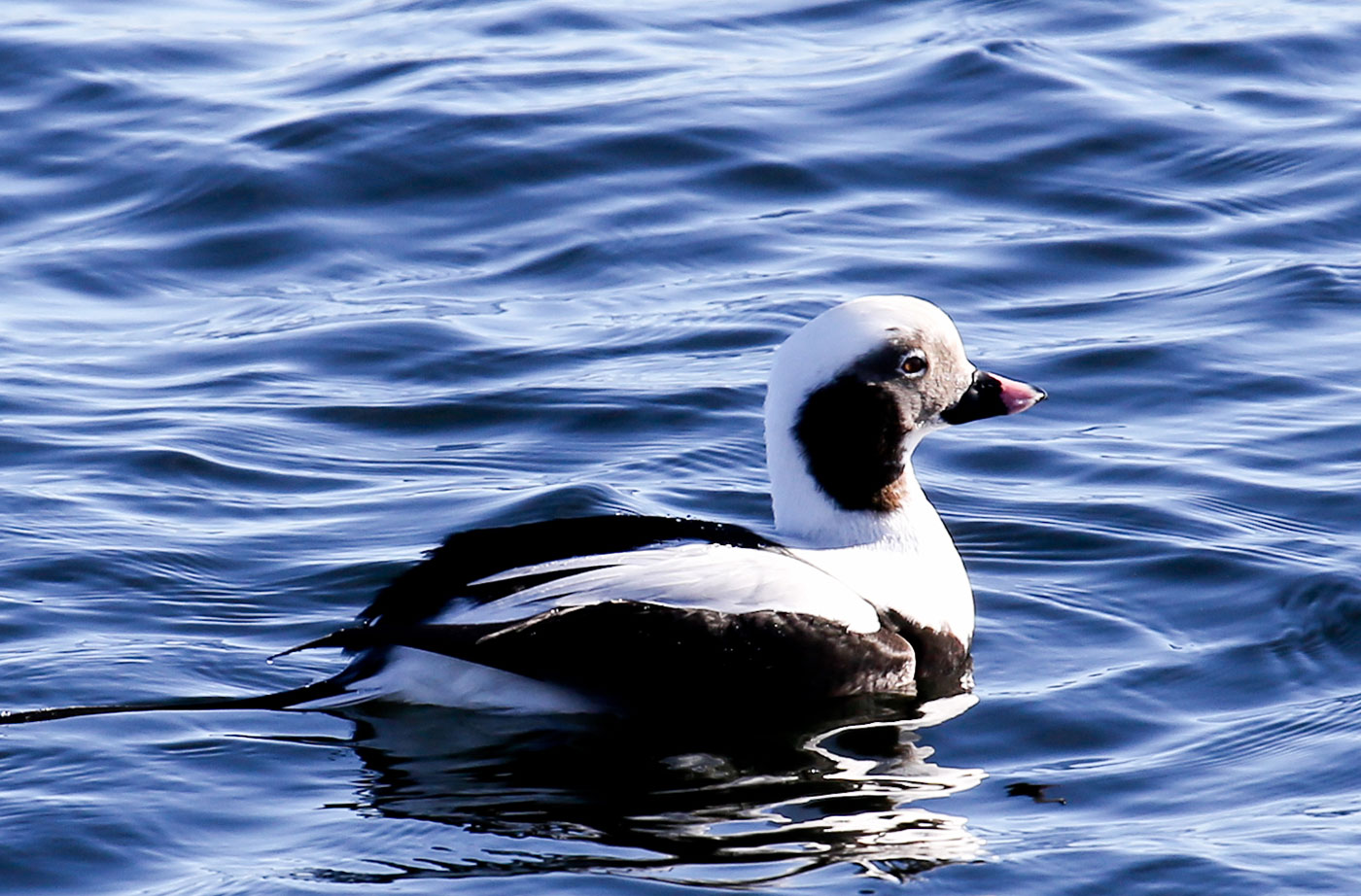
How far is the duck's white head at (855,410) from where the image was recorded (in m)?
5.89

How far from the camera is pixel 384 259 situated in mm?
9359

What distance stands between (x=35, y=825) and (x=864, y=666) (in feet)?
6.28

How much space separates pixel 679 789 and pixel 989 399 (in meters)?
1.62

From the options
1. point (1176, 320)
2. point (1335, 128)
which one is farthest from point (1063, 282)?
point (1335, 128)

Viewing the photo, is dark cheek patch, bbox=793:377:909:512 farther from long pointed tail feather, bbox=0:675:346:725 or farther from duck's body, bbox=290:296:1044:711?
long pointed tail feather, bbox=0:675:346:725

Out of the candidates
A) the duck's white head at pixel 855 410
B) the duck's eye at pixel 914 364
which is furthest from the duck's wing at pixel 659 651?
the duck's eye at pixel 914 364

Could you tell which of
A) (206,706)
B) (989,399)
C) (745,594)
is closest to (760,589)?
(745,594)

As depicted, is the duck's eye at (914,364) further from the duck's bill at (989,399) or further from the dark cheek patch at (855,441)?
the duck's bill at (989,399)

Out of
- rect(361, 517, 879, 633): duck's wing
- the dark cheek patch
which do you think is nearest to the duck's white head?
the dark cheek patch

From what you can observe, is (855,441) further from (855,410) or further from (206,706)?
(206,706)

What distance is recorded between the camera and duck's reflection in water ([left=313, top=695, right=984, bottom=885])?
4.76 m

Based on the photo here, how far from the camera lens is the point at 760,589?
5.42 m

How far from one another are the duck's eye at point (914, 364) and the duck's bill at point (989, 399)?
0.71ft

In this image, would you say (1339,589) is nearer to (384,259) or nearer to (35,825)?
(35,825)
